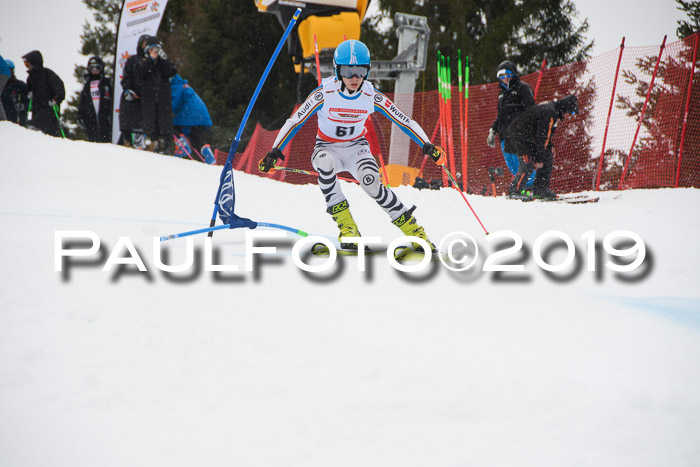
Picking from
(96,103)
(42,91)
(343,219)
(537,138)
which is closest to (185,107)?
(96,103)

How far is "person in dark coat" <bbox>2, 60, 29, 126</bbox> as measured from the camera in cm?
1098

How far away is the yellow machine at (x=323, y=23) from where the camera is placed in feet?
37.0

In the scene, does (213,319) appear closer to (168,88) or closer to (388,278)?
(388,278)

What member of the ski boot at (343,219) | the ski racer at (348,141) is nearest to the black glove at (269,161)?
the ski racer at (348,141)

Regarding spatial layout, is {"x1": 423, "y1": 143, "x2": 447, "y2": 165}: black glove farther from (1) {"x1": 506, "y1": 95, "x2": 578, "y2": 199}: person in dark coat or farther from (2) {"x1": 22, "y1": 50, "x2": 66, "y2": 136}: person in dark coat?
(2) {"x1": 22, "y1": 50, "x2": 66, "y2": 136}: person in dark coat

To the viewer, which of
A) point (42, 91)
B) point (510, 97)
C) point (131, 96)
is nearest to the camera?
point (510, 97)

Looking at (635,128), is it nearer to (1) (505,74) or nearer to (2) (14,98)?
(1) (505,74)

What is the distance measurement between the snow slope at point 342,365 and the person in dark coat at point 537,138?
3.56 metres

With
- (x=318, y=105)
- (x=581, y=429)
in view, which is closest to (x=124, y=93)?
(x=318, y=105)

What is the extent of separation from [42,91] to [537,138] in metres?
8.36

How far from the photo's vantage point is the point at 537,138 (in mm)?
7758

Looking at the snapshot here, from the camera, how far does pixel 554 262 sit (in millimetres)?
4469

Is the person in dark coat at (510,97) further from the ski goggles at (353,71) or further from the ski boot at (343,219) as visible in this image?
the ski goggles at (353,71)

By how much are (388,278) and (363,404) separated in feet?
6.02
